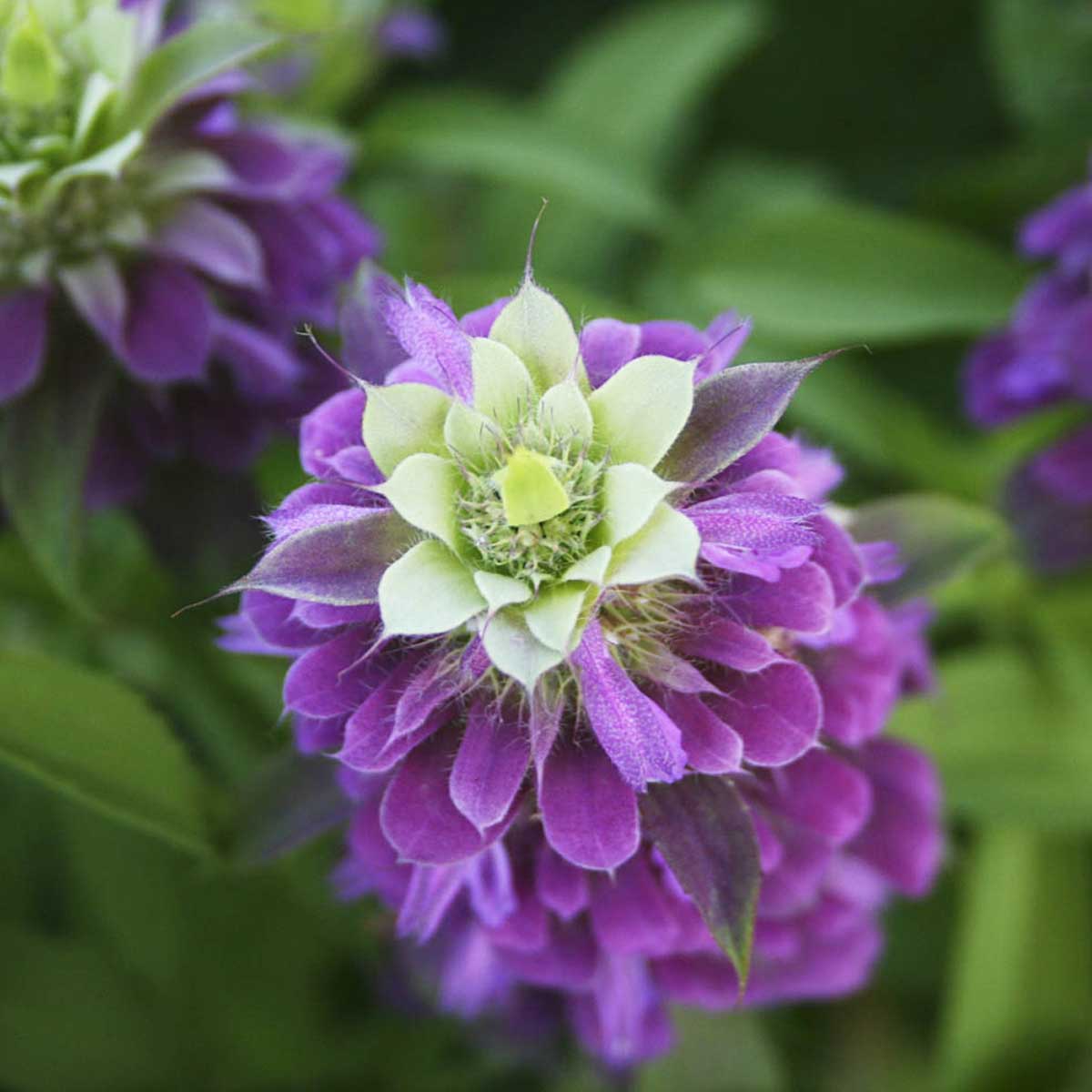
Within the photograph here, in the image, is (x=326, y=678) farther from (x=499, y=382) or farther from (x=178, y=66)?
(x=178, y=66)

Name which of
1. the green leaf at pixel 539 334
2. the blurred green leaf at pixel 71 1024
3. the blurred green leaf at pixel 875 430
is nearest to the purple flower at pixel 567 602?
the green leaf at pixel 539 334

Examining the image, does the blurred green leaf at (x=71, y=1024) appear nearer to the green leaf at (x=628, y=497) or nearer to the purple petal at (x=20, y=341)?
the purple petal at (x=20, y=341)

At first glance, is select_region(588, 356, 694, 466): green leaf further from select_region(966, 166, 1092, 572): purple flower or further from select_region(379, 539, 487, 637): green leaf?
select_region(966, 166, 1092, 572): purple flower

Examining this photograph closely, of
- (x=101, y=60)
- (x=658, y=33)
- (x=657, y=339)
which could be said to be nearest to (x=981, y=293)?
(x=658, y=33)

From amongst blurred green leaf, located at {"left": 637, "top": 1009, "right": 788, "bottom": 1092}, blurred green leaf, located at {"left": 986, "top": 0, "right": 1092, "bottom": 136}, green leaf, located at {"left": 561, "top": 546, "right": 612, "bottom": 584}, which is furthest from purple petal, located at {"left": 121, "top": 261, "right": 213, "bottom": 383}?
blurred green leaf, located at {"left": 986, "top": 0, "right": 1092, "bottom": 136}

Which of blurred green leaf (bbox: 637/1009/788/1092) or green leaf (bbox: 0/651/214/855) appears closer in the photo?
green leaf (bbox: 0/651/214/855)

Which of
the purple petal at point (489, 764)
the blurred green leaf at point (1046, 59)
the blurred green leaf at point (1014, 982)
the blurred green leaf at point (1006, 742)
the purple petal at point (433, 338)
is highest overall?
the purple petal at point (433, 338)
